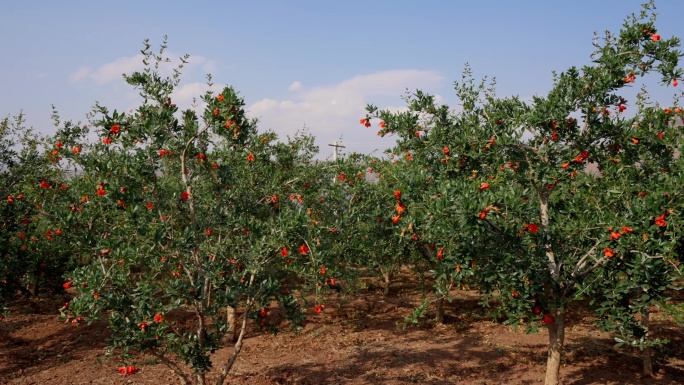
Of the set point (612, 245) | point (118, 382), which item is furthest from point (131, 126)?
point (612, 245)

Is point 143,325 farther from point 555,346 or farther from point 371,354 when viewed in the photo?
point 371,354

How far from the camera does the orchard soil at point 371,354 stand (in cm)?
1000

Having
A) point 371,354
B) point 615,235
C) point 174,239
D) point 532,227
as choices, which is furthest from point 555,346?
point 174,239

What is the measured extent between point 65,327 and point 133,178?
1003 centimetres

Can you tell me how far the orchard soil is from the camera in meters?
10.0

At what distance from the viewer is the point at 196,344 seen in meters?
6.39

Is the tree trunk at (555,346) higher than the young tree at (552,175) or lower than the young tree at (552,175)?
lower

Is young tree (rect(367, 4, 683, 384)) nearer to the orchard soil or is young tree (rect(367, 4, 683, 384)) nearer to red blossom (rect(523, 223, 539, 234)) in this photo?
red blossom (rect(523, 223, 539, 234))

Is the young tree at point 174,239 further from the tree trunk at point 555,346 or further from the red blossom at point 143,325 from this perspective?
the tree trunk at point 555,346

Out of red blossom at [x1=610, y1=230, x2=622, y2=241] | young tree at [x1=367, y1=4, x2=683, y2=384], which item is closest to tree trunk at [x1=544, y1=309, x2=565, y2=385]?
young tree at [x1=367, y1=4, x2=683, y2=384]

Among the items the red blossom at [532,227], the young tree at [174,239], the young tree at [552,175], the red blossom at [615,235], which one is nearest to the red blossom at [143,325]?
the young tree at [174,239]

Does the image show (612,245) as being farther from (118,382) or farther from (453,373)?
(118,382)

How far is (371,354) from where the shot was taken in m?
11.5

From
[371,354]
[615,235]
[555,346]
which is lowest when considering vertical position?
[371,354]
